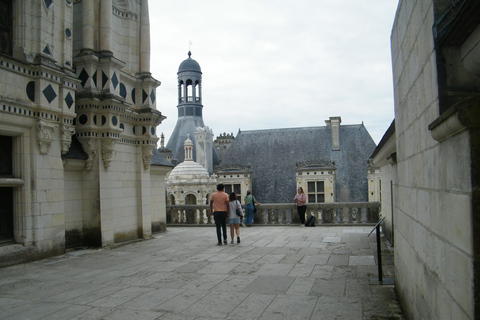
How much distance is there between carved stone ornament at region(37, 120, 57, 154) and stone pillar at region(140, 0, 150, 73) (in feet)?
13.4

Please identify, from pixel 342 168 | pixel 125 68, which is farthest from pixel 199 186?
pixel 125 68

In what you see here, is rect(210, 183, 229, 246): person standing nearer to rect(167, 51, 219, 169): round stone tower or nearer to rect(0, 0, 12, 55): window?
rect(0, 0, 12, 55): window

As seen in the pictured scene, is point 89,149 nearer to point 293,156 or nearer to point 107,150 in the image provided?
point 107,150

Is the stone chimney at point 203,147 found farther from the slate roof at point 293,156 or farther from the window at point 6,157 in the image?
the window at point 6,157

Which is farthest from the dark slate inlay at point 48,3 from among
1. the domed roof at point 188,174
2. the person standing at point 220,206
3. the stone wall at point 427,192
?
Result: the domed roof at point 188,174

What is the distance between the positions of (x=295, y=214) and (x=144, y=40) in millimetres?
7795

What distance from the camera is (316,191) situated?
107 feet

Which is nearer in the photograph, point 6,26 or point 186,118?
Answer: point 6,26

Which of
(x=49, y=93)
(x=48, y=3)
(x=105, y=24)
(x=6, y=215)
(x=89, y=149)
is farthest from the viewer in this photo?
(x=105, y=24)

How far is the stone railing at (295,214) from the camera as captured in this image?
46.4 feet

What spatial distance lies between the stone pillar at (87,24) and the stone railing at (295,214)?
7010 millimetres

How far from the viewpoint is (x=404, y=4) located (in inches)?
150

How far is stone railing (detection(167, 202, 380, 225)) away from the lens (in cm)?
1413

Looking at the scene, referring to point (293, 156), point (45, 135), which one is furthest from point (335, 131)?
point (45, 135)
